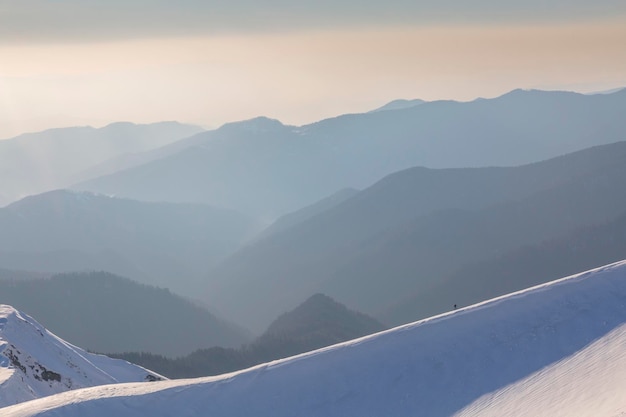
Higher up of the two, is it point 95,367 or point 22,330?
point 22,330

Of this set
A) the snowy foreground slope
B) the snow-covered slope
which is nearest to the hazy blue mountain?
the snow-covered slope

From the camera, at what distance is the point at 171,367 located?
151000 millimetres

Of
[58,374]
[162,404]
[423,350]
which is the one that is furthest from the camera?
[58,374]

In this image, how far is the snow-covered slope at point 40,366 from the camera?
6644cm

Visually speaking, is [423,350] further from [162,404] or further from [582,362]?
[162,404]

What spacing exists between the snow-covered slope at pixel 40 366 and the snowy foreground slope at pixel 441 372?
1757 cm

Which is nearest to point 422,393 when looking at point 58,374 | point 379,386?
point 379,386

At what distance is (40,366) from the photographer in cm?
7725

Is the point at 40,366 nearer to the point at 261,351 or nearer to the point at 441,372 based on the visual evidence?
the point at 441,372

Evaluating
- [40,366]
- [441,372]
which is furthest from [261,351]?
[441,372]

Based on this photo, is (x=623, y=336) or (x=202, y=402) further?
(x=202, y=402)

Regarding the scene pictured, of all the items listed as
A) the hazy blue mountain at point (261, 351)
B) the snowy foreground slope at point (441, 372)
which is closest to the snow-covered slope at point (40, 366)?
the snowy foreground slope at point (441, 372)

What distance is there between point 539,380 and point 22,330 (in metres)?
63.9

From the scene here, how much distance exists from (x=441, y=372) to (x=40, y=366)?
4621cm
